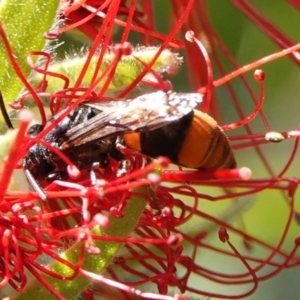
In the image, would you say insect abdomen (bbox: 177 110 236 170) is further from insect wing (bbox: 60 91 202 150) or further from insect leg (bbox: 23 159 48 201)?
insect leg (bbox: 23 159 48 201)

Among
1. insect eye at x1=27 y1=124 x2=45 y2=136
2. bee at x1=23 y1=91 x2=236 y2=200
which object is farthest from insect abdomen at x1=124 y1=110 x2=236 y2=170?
insect eye at x1=27 y1=124 x2=45 y2=136

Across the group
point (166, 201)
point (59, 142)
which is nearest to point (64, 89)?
point (59, 142)

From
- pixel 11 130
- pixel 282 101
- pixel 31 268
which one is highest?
pixel 11 130

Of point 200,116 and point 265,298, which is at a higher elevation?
point 200,116

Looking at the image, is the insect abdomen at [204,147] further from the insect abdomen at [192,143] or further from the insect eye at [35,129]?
the insect eye at [35,129]

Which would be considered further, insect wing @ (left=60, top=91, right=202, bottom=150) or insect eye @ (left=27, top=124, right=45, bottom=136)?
insect eye @ (left=27, top=124, right=45, bottom=136)

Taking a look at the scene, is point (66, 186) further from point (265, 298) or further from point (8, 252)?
point (265, 298)

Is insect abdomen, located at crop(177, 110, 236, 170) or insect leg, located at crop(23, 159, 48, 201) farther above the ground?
insect abdomen, located at crop(177, 110, 236, 170)

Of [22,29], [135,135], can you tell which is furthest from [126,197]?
[22,29]

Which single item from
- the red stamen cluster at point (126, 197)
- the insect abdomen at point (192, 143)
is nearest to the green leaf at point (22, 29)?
the red stamen cluster at point (126, 197)
